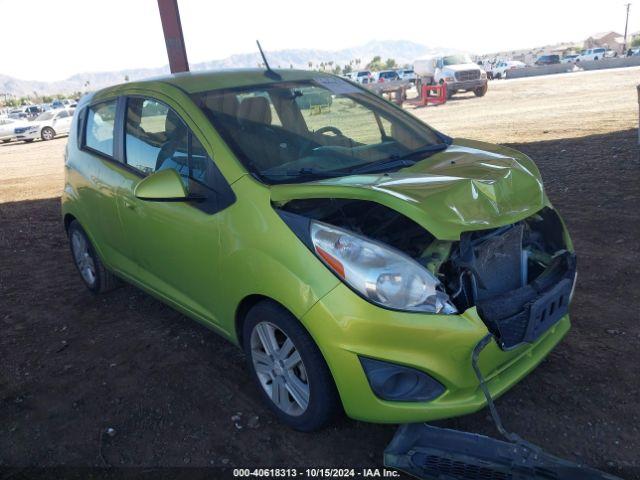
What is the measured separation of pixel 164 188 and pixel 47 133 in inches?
998

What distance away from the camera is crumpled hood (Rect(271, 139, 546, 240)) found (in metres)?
2.38

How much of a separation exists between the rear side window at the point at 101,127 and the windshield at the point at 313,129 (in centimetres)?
103

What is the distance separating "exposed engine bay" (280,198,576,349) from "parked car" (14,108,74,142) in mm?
A: 24520

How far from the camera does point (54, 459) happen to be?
9.20 feet

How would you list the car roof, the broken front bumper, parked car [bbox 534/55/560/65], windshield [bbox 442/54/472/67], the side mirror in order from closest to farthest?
the broken front bumper → the side mirror → the car roof → windshield [bbox 442/54/472/67] → parked car [bbox 534/55/560/65]

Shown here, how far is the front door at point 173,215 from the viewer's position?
117 inches

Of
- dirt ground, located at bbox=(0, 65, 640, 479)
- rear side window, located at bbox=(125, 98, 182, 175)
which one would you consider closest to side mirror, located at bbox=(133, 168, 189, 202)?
rear side window, located at bbox=(125, 98, 182, 175)

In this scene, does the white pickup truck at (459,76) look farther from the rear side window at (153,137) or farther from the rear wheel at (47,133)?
the rear side window at (153,137)

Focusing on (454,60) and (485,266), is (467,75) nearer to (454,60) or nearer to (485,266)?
(454,60)

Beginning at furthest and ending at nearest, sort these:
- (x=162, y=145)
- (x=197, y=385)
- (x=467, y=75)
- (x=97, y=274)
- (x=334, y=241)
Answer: (x=467, y=75)
(x=97, y=274)
(x=162, y=145)
(x=197, y=385)
(x=334, y=241)

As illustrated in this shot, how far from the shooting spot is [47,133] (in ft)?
81.8

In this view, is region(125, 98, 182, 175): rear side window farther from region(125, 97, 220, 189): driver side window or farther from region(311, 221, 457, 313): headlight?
region(311, 221, 457, 313): headlight

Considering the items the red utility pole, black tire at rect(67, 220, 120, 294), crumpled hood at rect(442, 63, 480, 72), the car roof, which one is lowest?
black tire at rect(67, 220, 120, 294)

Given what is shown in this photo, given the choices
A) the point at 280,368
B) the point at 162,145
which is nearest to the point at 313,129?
the point at 162,145
